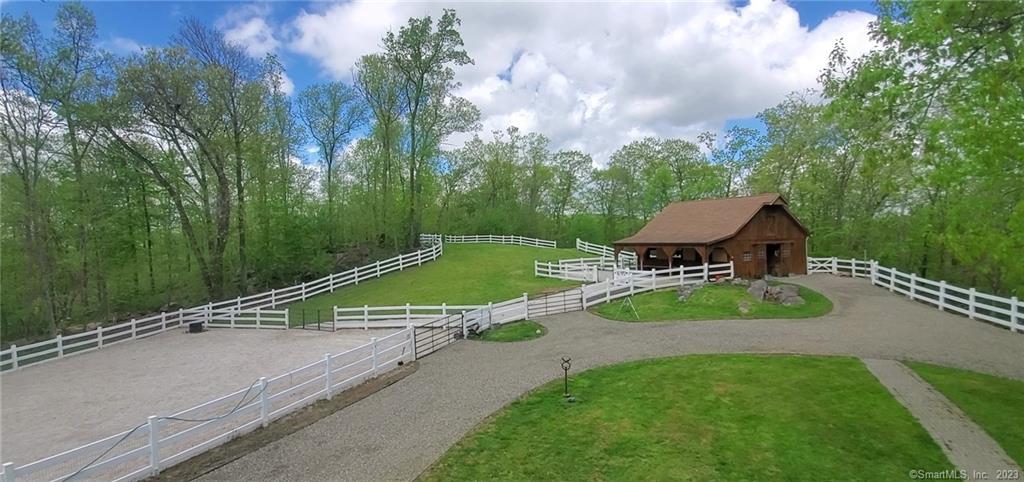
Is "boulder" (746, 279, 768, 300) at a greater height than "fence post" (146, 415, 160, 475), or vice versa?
"boulder" (746, 279, 768, 300)

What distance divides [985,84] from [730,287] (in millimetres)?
12463

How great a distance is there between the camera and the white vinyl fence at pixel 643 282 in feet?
59.0

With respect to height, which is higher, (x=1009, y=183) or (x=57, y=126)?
(x=57, y=126)

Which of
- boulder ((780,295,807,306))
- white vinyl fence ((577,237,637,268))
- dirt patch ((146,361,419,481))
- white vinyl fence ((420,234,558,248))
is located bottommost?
dirt patch ((146,361,419,481))

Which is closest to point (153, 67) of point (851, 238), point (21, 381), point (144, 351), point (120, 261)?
point (120, 261)

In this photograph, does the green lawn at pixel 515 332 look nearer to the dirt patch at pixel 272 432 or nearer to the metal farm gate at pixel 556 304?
the metal farm gate at pixel 556 304

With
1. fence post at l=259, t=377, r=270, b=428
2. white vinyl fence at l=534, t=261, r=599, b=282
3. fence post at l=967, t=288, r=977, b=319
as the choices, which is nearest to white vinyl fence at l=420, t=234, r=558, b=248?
white vinyl fence at l=534, t=261, r=599, b=282

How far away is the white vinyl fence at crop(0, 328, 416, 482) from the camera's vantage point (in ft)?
19.7

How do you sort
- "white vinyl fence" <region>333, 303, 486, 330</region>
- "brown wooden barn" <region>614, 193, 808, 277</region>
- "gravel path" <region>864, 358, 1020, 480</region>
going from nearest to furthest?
"gravel path" <region>864, 358, 1020, 480</region> < "white vinyl fence" <region>333, 303, 486, 330</region> < "brown wooden barn" <region>614, 193, 808, 277</region>

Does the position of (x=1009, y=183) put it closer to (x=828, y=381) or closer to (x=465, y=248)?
(x=828, y=381)

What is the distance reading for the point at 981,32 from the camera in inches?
237

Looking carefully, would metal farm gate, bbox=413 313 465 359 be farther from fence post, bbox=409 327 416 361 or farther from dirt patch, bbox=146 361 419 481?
dirt patch, bbox=146 361 419 481

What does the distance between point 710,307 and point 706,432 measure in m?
9.63

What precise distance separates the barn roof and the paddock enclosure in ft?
46.2
